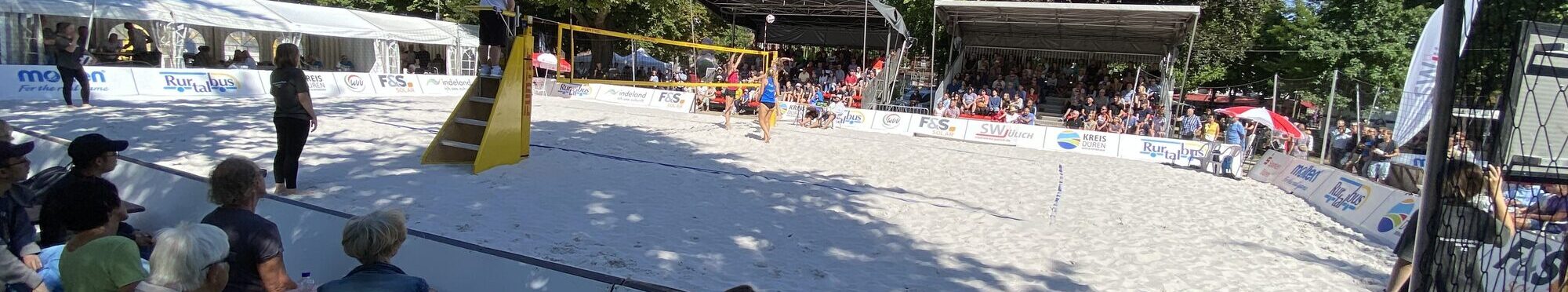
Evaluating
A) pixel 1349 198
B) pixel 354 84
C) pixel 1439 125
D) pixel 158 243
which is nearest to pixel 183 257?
pixel 158 243

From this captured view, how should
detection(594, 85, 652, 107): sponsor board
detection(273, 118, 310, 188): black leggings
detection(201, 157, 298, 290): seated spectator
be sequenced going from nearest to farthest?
1. detection(201, 157, 298, 290): seated spectator
2. detection(273, 118, 310, 188): black leggings
3. detection(594, 85, 652, 107): sponsor board

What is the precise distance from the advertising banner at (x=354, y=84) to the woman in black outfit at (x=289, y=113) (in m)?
11.8

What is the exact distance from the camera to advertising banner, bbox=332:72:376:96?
651 inches

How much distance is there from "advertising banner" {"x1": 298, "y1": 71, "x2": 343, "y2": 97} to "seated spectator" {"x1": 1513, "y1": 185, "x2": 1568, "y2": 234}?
1712cm

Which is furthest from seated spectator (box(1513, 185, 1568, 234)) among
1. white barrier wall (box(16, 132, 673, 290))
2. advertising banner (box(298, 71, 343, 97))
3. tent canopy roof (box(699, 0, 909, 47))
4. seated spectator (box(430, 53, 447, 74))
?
seated spectator (box(430, 53, 447, 74))

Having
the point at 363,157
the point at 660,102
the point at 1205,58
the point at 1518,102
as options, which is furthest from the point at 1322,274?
the point at 1205,58

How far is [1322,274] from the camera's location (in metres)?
5.12

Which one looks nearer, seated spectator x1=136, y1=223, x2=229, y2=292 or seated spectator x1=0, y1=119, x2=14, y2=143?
seated spectator x1=136, y1=223, x2=229, y2=292

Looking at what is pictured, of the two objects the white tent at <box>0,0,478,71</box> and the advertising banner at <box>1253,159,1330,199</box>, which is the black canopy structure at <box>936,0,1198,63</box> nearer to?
the advertising banner at <box>1253,159,1330,199</box>

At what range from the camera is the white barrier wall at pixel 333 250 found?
310 cm

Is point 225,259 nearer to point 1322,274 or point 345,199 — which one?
point 345,199

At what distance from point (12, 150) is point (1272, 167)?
12.8m

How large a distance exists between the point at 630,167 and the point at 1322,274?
5.53 m

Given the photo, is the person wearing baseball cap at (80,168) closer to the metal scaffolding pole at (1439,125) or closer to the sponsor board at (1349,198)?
the metal scaffolding pole at (1439,125)
